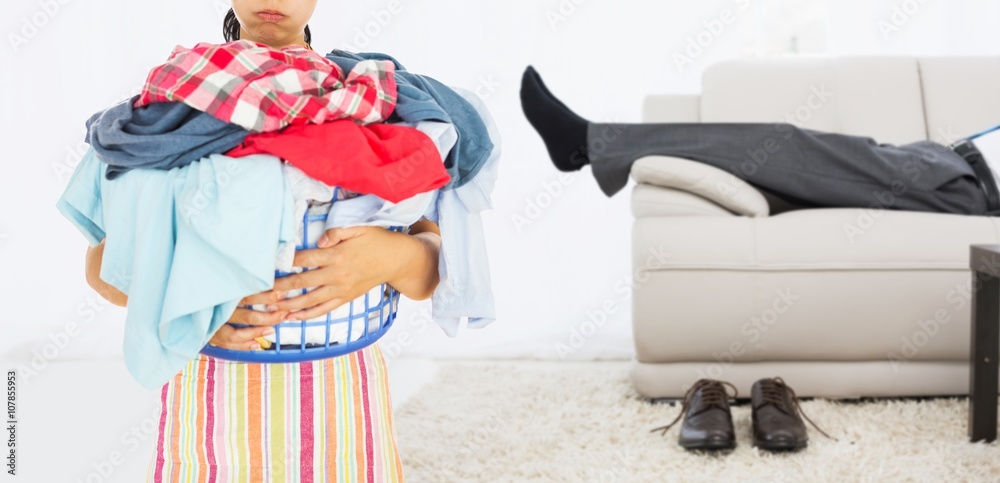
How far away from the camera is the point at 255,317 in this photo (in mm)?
722

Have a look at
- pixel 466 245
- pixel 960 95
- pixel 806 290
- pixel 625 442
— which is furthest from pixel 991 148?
pixel 466 245

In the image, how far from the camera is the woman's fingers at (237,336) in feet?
2.37

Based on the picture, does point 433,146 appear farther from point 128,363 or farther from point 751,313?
point 751,313

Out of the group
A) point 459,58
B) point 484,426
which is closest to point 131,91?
point 459,58

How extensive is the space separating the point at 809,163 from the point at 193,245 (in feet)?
5.65

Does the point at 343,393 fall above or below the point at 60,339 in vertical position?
above

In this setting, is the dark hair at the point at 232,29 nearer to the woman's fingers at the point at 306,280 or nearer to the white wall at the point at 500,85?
the woman's fingers at the point at 306,280

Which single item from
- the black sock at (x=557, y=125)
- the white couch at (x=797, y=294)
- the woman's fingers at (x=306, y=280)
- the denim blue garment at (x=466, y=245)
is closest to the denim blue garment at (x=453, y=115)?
the denim blue garment at (x=466, y=245)

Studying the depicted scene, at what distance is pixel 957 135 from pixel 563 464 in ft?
5.68

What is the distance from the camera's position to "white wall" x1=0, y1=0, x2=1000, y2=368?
7.47 feet

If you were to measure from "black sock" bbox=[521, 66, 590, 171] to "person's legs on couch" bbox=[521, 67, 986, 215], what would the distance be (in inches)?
4.1

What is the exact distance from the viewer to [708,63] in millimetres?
2807

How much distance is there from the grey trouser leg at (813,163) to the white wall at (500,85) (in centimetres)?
63

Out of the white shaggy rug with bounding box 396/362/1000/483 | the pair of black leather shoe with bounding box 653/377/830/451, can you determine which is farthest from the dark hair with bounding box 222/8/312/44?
the pair of black leather shoe with bounding box 653/377/830/451
